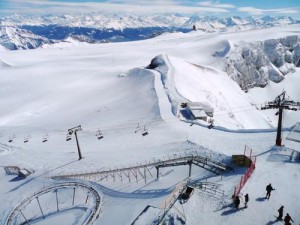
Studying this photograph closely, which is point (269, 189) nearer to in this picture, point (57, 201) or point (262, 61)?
point (57, 201)

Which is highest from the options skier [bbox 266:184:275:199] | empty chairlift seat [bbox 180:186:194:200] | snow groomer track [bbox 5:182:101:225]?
skier [bbox 266:184:275:199]

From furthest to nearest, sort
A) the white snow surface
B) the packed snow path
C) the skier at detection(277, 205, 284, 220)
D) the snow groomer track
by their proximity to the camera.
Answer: the packed snow path
the snow groomer track
the white snow surface
the skier at detection(277, 205, 284, 220)

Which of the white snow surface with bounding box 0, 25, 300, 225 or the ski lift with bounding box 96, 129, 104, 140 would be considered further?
the ski lift with bounding box 96, 129, 104, 140

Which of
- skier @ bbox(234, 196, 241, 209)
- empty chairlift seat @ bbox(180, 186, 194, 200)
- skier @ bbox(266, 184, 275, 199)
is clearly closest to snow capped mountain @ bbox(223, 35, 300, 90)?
skier @ bbox(266, 184, 275, 199)

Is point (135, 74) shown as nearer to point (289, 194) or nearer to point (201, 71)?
point (201, 71)

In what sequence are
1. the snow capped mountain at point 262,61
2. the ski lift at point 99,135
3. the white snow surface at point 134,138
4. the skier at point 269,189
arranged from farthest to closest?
the snow capped mountain at point 262,61 < the ski lift at point 99,135 < the white snow surface at point 134,138 < the skier at point 269,189

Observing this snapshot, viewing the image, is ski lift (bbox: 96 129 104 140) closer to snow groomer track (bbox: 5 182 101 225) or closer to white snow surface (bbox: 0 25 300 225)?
white snow surface (bbox: 0 25 300 225)

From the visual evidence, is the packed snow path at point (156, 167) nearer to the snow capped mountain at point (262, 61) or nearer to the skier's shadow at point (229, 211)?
the skier's shadow at point (229, 211)

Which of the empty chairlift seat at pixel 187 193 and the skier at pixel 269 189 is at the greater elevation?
the skier at pixel 269 189

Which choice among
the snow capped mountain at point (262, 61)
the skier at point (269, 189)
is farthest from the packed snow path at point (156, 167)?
the snow capped mountain at point (262, 61)
